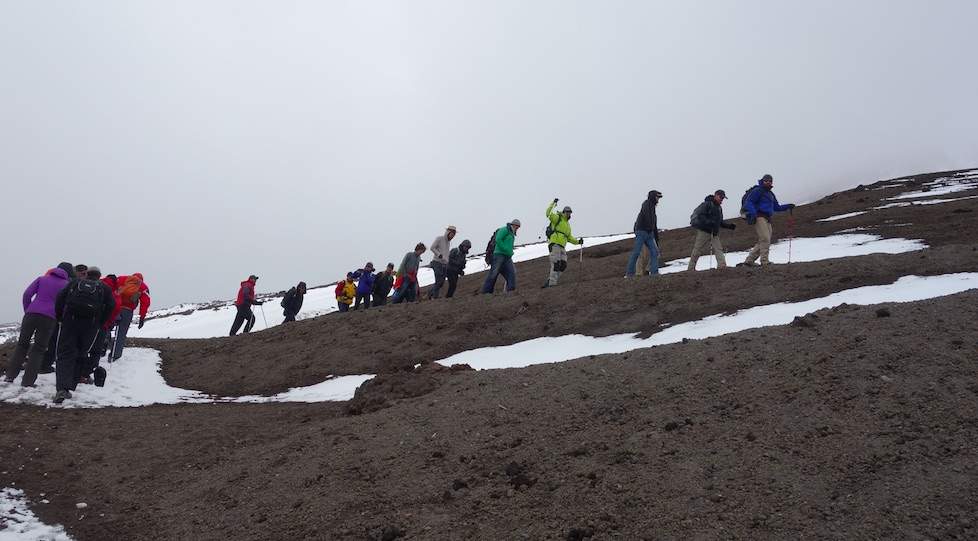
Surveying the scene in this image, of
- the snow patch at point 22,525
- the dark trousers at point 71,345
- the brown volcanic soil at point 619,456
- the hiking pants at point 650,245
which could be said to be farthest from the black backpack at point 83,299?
the hiking pants at point 650,245

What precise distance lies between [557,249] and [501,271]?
158cm

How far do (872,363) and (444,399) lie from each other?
15.9ft

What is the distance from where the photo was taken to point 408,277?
754 inches

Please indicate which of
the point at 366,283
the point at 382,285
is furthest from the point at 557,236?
the point at 366,283

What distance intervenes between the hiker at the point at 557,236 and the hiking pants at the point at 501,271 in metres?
1.02

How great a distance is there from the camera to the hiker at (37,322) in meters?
10.8

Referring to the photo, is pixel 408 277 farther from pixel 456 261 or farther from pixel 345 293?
pixel 345 293

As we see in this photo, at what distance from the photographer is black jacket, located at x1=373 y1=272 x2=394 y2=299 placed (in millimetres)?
20875

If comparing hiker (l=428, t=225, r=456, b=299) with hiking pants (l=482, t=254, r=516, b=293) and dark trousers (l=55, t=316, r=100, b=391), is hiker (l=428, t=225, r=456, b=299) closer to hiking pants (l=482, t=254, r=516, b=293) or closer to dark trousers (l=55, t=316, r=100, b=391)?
hiking pants (l=482, t=254, r=516, b=293)

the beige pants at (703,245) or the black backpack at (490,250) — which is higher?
the black backpack at (490,250)

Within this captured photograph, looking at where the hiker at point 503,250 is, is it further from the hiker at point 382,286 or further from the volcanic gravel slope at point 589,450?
the volcanic gravel slope at point 589,450

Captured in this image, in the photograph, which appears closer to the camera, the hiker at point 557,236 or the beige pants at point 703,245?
the beige pants at point 703,245

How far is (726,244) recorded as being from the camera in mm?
26016

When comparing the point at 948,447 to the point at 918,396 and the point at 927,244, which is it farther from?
the point at 927,244
